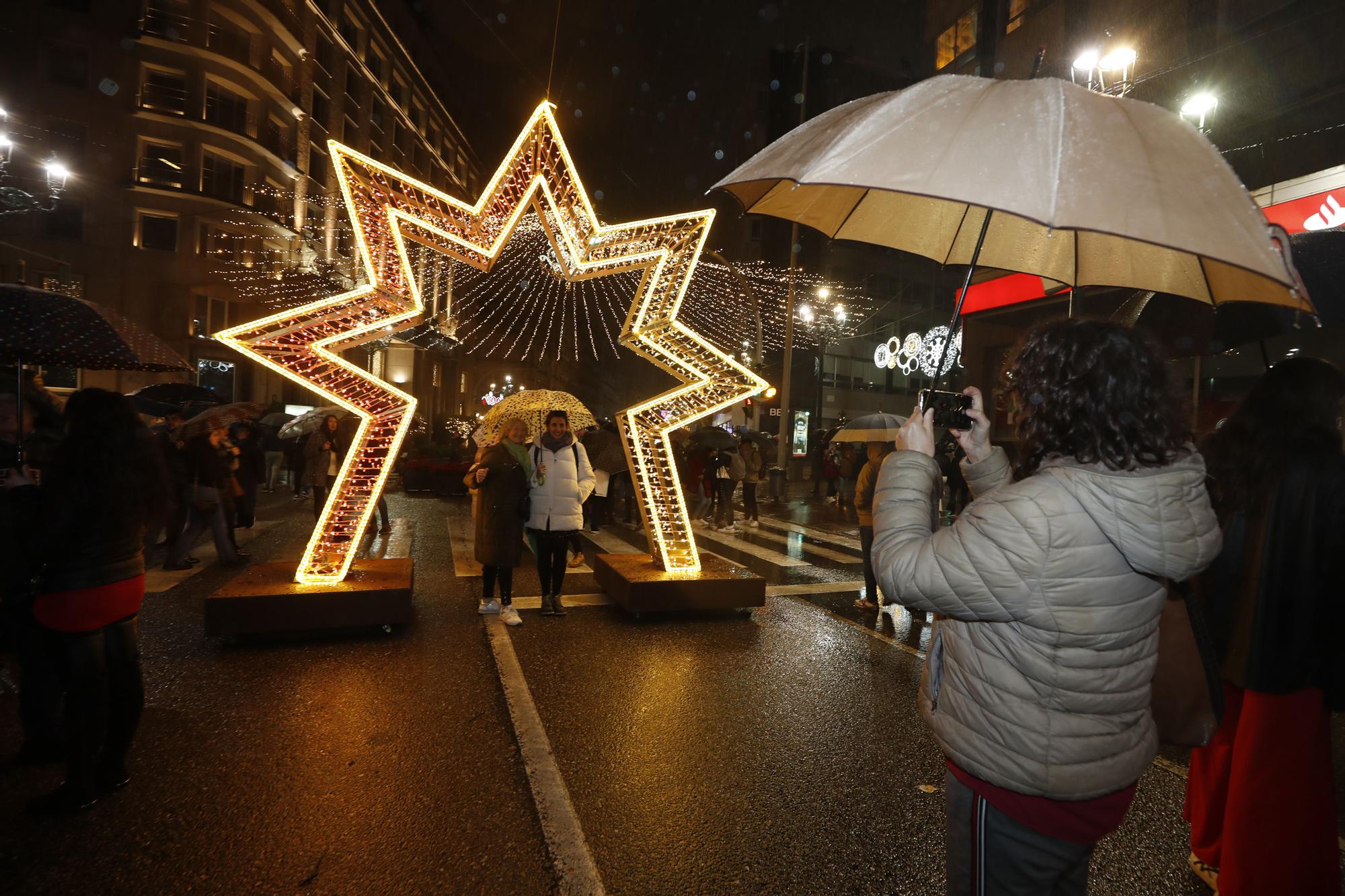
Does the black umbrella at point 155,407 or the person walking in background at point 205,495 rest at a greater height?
the black umbrella at point 155,407

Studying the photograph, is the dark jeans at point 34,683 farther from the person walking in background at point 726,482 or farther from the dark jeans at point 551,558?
the person walking in background at point 726,482

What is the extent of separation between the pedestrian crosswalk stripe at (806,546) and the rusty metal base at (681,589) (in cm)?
340

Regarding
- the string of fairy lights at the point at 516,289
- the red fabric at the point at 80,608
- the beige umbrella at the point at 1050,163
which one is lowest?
the red fabric at the point at 80,608

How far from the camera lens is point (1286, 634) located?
2.45 metres

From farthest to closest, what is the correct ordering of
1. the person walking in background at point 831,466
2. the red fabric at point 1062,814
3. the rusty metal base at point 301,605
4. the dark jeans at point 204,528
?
the person walking in background at point 831,466
the dark jeans at point 204,528
the rusty metal base at point 301,605
the red fabric at point 1062,814

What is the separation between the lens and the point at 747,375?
6809 mm

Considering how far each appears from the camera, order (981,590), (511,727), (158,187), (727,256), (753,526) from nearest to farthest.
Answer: (981,590)
(511,727)
(753,526)
(158,187)
(727,256)

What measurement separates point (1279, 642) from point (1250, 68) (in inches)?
528

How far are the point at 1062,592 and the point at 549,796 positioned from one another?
2626 mm

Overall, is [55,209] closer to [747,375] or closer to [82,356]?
[82,356]

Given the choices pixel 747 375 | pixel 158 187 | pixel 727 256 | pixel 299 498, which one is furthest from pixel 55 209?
pixel 727 256

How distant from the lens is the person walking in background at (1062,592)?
154 centimetres

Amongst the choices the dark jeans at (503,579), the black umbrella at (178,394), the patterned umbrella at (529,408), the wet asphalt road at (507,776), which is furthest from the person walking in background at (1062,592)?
the black umbrella at (178,394)

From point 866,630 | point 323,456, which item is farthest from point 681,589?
point 323,456
